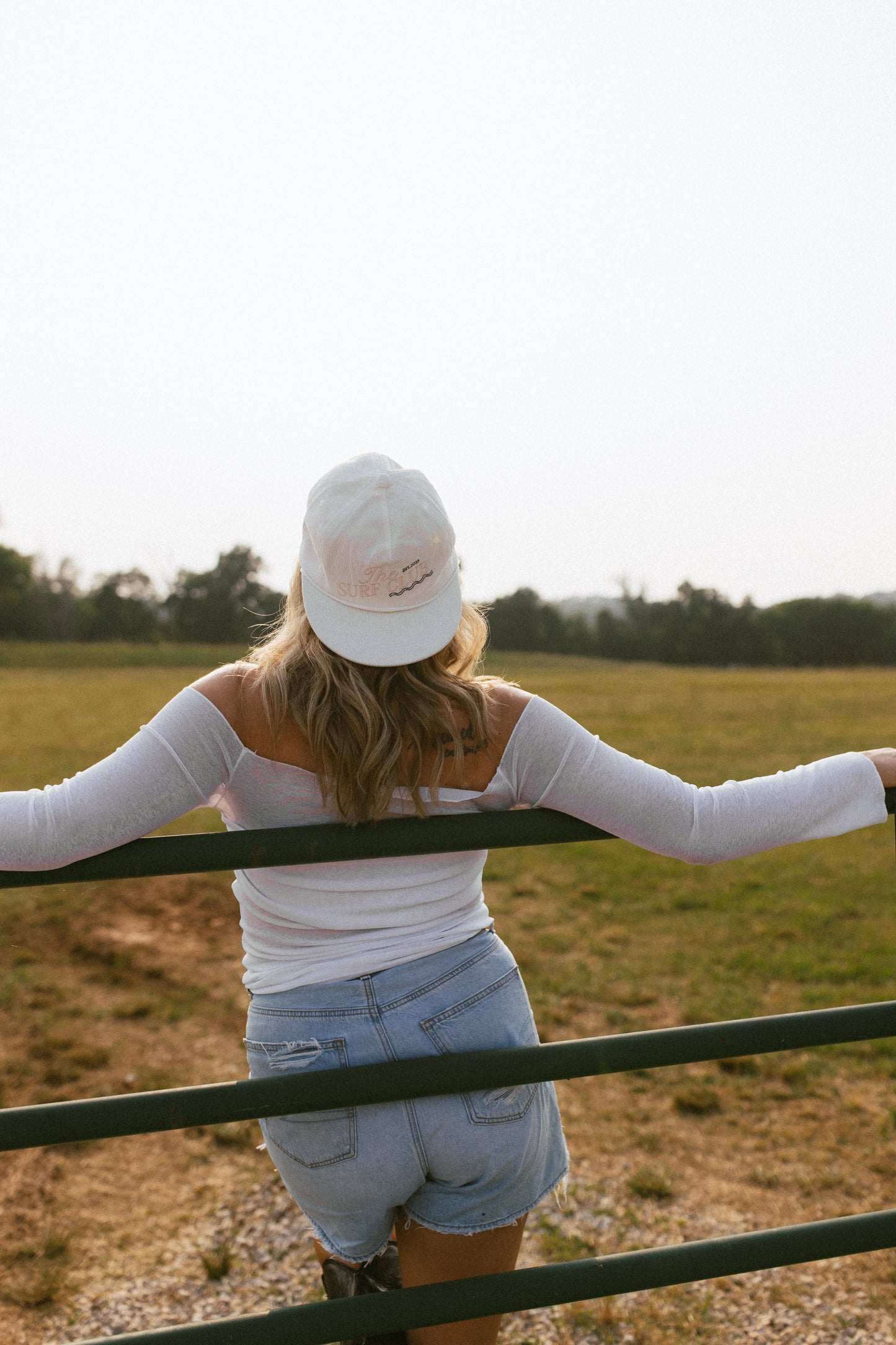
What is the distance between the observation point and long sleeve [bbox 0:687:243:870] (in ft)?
3.82

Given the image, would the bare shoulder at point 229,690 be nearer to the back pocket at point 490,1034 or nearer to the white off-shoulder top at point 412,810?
the white off-shoulder top at point 412,810

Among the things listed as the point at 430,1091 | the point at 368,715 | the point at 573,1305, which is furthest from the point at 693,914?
the point at 368,715

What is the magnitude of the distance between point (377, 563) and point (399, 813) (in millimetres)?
340

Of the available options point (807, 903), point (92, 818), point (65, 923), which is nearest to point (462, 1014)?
point (92, 818)

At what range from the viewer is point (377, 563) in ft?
4.33

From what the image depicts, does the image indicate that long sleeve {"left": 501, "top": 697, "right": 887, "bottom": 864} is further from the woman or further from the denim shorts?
the denim shorts

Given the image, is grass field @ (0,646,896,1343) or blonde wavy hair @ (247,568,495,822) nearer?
blonde wavy hair @ (247,568,495,822)

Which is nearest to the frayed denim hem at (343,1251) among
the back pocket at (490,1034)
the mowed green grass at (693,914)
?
the back pocket at (490,1034)

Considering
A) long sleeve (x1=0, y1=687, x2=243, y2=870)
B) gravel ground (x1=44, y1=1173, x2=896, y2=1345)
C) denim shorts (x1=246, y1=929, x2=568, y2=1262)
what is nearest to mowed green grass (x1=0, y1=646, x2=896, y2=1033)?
gravel ground (x1=44, y1=1173, x2=896, y2=1345)

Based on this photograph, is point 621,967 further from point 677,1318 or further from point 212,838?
point 212,838

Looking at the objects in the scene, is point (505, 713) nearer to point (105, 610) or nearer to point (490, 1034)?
point (490, 1034)

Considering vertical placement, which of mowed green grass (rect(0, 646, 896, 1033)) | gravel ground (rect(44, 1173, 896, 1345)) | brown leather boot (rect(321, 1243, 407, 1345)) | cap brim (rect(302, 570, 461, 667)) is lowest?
mowed green grass (rect(0, 646, 896, 1033))

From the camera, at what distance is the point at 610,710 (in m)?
23.2

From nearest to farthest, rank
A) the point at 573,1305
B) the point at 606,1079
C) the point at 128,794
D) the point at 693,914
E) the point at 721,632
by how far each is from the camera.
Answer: the point at 128,794 → the point at 573,1305 → the point at 606,1079 → the point at 693,914 → the point at 721,632
